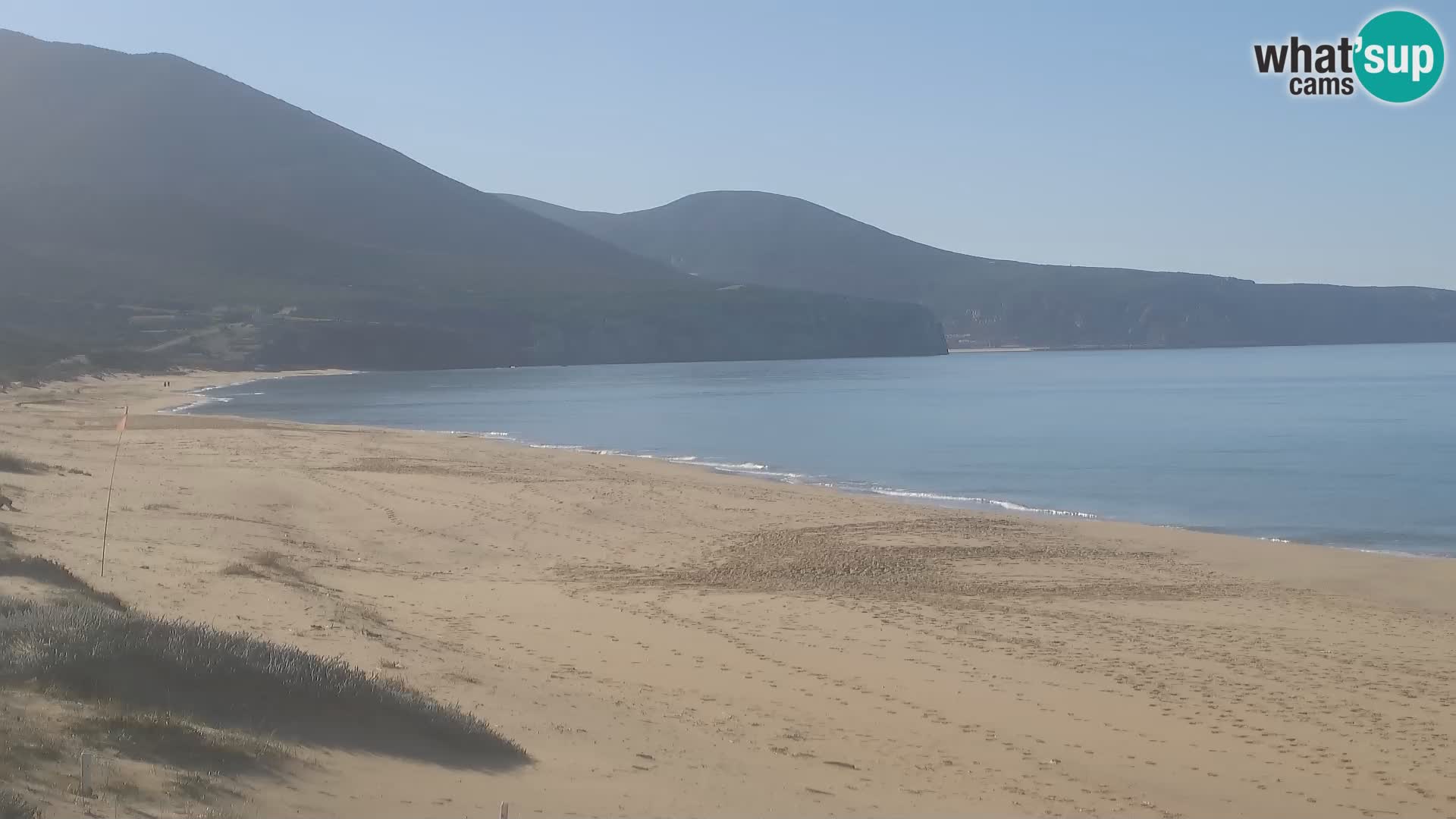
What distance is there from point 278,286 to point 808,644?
146545 millimetres

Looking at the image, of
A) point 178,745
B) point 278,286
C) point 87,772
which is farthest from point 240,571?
point 278,286

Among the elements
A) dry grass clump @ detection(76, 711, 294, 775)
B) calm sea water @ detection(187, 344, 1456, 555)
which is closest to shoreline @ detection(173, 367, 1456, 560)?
calm sea water @ detection(187, 344, 1456, 555)

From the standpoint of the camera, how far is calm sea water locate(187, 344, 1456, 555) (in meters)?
27.0

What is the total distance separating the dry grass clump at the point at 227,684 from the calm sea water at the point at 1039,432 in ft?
62.8

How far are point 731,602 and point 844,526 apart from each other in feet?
25.0

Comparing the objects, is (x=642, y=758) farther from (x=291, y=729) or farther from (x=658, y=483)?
(x=658, y=483)

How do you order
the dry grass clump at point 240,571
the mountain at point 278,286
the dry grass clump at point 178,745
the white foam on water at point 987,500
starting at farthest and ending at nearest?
the mountain at point 278,286
the white foam on water at point 987,500
the dry grass clump at point 240,571
the dry grass clump at point 178,745

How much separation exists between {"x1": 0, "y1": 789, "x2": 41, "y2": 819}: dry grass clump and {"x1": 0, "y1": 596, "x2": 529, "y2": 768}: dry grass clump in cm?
143

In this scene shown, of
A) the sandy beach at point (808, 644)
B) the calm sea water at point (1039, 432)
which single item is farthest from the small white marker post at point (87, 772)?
the calm sea water at point (1039, 432)

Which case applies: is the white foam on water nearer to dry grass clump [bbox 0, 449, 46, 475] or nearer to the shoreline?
the shoreline

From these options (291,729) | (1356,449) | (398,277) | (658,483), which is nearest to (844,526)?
(658,483)

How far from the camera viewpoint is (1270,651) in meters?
12.0

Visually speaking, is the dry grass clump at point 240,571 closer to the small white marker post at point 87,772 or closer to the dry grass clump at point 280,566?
the dry grass clump at point 280,566

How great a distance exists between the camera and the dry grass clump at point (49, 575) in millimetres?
8797
